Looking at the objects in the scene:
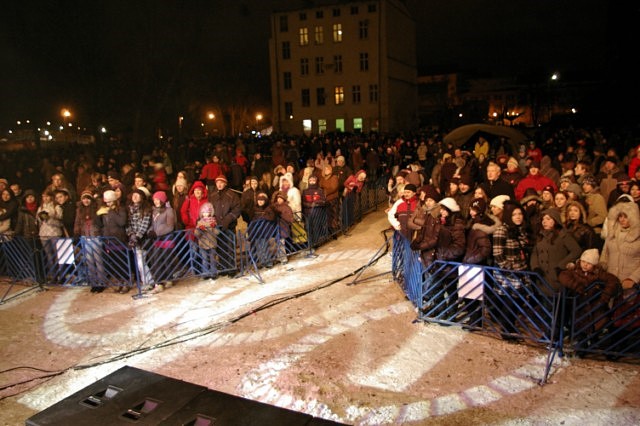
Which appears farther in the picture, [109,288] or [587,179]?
[109,288]

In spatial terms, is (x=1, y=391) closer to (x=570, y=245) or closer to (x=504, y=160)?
(x=570, y=245)

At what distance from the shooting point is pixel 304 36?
49562mm

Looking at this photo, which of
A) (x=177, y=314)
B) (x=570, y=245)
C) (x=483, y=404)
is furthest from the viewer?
(x=177, y=314)

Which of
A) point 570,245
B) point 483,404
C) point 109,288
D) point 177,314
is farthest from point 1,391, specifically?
point 570,245

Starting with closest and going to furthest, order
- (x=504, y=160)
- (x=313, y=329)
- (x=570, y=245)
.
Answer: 1. (x=570, y=245)
2. (x=313, y=329)
3. (x=504, y=160)

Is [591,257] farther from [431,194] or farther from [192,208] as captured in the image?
[192,208]

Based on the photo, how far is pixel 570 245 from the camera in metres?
5.82

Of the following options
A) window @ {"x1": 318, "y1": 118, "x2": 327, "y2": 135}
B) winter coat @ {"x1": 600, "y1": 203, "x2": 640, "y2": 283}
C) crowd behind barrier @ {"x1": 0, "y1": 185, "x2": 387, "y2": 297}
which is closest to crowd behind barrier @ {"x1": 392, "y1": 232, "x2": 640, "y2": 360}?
winter coat @ {"x1": 600, "y1": 203, "x2": 640, "y2": 283}

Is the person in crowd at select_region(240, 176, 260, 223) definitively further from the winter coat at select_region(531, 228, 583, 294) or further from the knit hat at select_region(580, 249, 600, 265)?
the knit hat at select_region(580, 249, 600, 265)

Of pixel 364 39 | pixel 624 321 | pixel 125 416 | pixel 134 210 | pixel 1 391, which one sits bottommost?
pixel 1 391

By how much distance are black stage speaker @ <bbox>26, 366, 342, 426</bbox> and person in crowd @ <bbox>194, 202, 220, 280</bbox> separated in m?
5.59

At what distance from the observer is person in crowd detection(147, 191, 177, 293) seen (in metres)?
8.53

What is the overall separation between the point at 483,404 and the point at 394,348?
143cm

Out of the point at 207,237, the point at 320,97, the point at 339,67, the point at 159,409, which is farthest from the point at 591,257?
the point at 320,97
